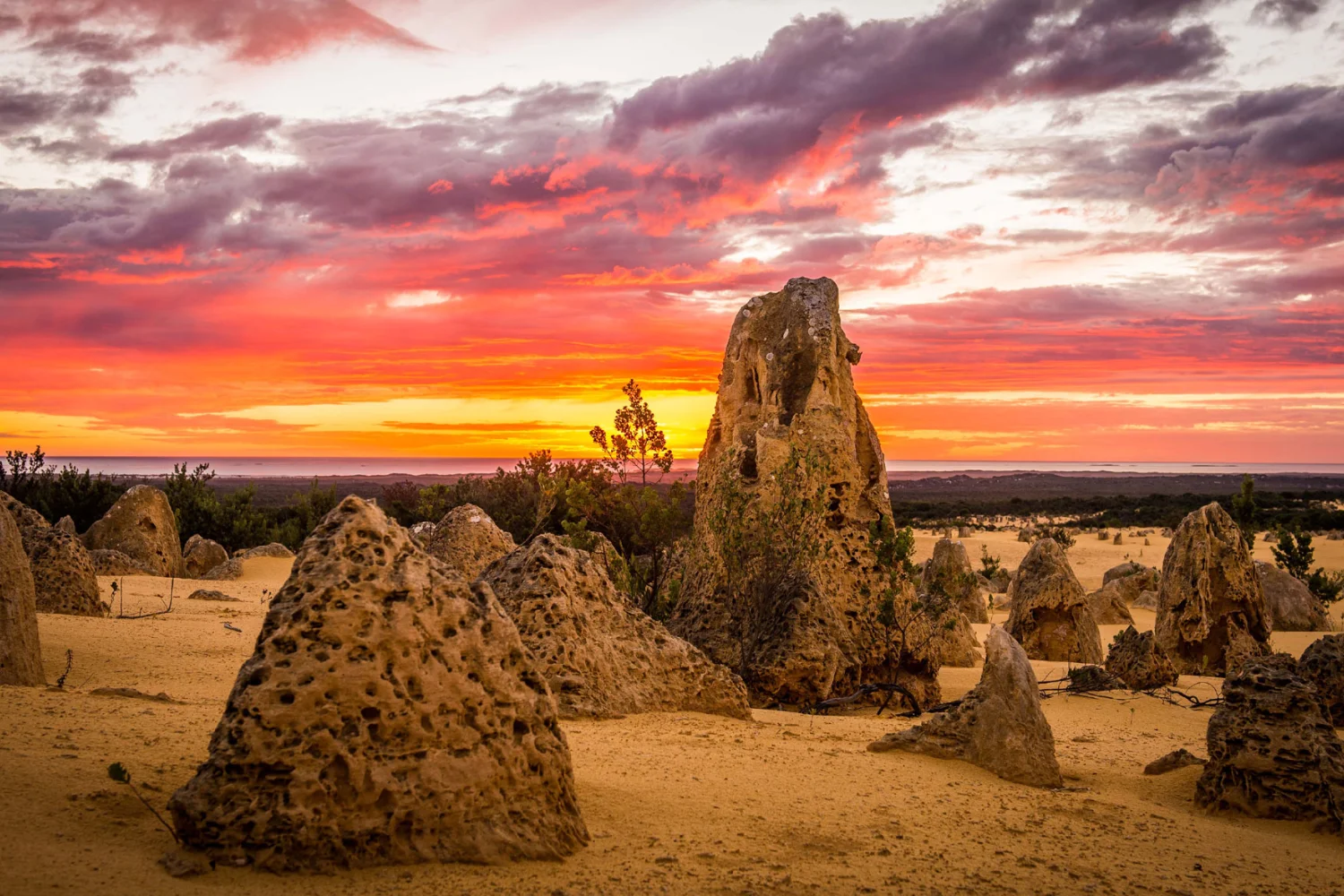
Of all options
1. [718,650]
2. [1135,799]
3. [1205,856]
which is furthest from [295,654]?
[718,650]

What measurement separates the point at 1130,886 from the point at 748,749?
2.34 m

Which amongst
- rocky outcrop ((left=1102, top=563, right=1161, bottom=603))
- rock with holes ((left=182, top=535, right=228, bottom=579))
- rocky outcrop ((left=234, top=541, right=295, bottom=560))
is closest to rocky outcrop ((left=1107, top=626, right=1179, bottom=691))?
rocky outcrop ((left=1102, top=563, right=1161, bottom=603))

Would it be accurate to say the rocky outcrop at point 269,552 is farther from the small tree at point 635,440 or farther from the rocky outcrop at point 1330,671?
the rocky outcrop at point 1330,671

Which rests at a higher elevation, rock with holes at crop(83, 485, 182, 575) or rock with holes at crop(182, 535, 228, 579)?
rock with holes at crop(83, 485, 182, 575)

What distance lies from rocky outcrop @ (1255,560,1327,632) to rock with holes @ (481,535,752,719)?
12771mm

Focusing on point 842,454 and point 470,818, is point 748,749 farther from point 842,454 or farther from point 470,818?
point 842,454

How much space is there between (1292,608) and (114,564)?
62.1 ft

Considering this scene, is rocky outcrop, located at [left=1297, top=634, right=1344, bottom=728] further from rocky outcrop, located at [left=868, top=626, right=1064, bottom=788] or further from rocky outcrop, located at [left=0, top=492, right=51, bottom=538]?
rocky outcrop, located at [left=0, top=492, right=51, bottom=538]

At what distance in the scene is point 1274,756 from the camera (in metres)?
5.79

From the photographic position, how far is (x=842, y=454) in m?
10.8

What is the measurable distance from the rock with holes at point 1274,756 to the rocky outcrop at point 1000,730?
0.88 meters

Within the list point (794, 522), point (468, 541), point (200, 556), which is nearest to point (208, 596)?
point (468, 541)

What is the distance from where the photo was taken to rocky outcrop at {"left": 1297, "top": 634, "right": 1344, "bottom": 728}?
8.82 m

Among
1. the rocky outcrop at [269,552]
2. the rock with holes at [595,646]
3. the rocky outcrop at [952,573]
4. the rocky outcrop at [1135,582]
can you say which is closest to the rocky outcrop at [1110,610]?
the rocky outcrop at [952,573]
